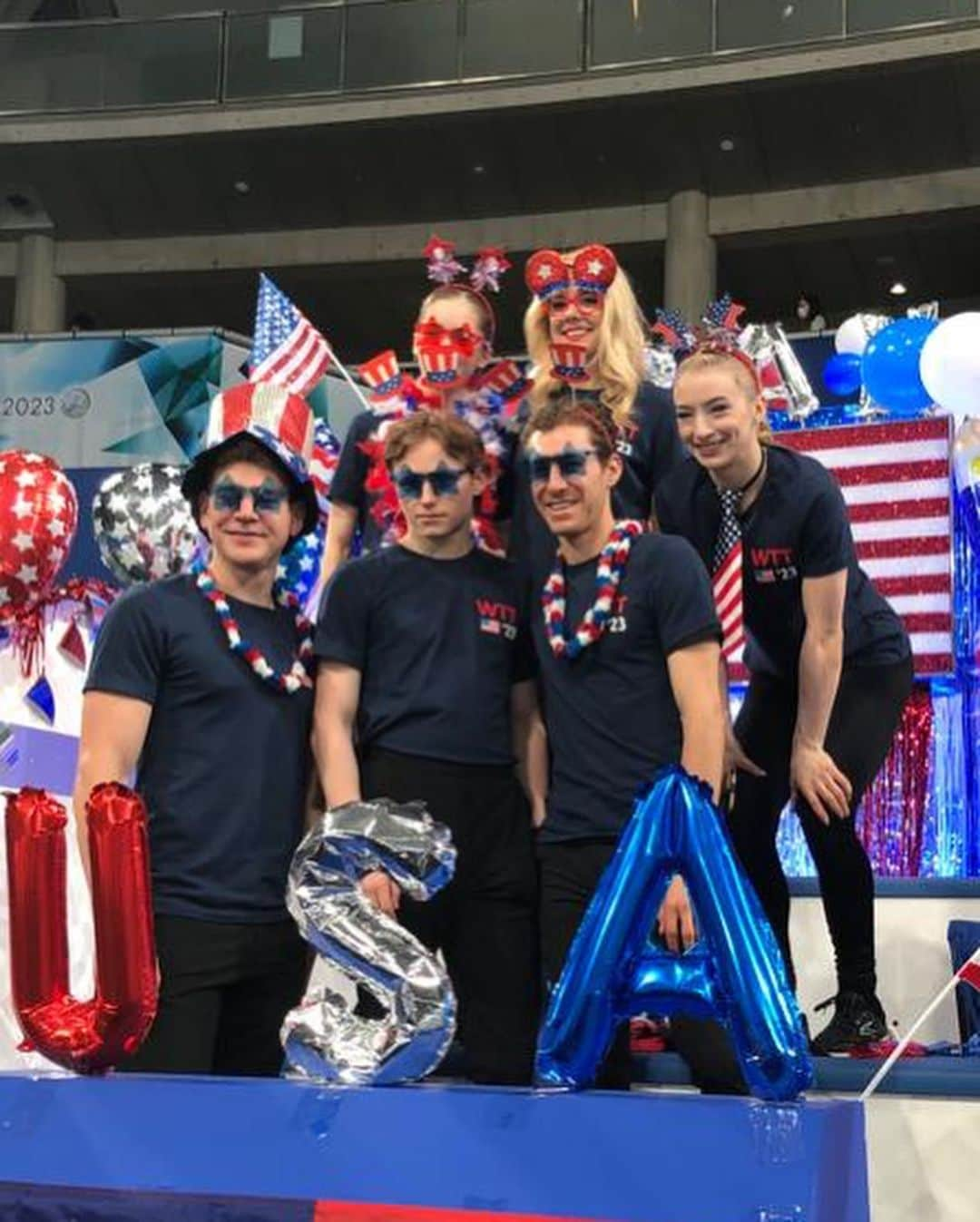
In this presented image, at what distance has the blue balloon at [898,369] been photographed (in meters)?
5.69

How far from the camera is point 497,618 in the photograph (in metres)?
2.81

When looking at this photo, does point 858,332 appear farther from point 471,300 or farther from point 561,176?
point 561,176

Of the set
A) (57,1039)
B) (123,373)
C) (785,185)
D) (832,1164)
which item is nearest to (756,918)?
(832,1164)

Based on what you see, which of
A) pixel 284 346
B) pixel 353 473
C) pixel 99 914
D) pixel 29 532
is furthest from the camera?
pixel 284 346

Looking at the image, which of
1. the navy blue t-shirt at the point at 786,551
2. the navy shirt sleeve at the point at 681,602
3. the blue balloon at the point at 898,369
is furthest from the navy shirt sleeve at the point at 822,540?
the blue balloon at the point at 898,369

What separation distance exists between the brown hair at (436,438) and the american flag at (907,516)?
2545 mm

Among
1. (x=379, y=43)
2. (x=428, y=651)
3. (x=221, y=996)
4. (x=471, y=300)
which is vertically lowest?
(x=221, y=996)

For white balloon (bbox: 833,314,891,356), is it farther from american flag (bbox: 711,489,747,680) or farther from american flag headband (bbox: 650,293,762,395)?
american flag (bbox: 711,489,747,680)

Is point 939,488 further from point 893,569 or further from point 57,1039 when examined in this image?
point 57,1039

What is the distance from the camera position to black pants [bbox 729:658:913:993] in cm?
316

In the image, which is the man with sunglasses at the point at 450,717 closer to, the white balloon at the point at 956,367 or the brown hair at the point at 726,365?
the brown hair at the point at 726,365

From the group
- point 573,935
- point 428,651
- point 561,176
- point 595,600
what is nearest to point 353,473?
point 428,651

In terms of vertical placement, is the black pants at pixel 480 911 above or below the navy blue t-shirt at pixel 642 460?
below

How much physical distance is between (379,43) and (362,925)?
13686 millimetres
